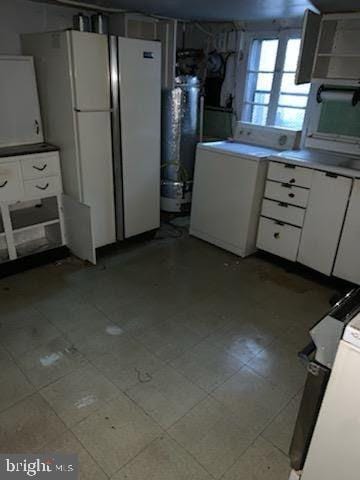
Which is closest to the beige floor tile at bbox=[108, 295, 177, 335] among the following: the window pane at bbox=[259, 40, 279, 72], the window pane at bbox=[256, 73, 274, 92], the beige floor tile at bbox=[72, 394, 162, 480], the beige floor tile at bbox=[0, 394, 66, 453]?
the beige floor tile at bbox=[72, 394, 162, 480]

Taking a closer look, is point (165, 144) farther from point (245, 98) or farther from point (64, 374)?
point (64, 374)

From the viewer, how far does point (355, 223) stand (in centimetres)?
262

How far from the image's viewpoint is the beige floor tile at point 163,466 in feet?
4.86

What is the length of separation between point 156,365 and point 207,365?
→ 29 cm

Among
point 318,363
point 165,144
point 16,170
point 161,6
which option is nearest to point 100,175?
point 16,170

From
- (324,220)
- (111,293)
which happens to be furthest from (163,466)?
(324,220)

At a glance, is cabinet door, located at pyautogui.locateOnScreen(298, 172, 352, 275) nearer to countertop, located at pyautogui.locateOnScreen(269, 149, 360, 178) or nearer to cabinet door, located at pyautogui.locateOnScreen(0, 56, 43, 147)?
countertop, located at pyautogui.locateOnScreen(269, 149, 360, 178)

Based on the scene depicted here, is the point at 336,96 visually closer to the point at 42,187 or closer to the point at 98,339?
the point at 42,187

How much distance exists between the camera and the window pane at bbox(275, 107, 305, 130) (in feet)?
11.9

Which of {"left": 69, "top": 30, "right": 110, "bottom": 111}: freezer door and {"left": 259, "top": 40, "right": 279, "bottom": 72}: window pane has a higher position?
{"left": 259, "top": 40, "right": 279, "bottom": 72}: window pane

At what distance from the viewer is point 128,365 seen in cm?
204

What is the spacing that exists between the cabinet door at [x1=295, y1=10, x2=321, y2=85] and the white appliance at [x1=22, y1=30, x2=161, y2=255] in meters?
1.15

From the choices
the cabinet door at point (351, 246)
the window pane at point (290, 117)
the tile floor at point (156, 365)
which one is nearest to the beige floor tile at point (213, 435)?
the tile floor at point (156, 365)

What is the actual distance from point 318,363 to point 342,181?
72.0 inches
